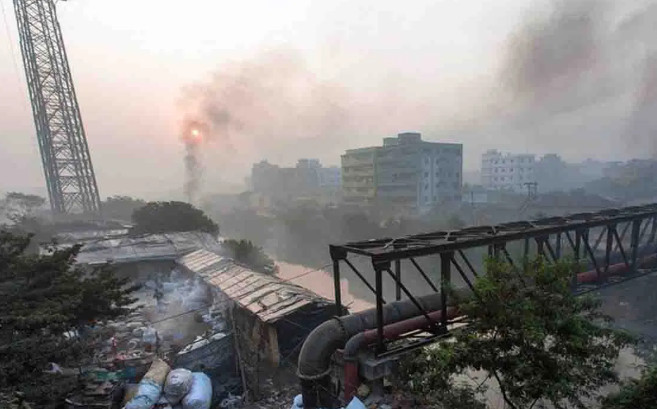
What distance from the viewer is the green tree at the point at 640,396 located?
468cm

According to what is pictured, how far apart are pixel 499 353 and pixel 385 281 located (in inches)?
1017

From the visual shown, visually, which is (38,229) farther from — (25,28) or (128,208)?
(128,208)

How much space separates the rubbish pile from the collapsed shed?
2.48 meters

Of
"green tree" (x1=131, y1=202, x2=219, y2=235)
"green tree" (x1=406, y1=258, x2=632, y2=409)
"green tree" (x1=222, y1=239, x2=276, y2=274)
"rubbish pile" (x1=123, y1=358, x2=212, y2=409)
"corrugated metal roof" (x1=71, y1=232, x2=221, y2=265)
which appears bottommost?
"green tree" (x1=222, y1=239, x2=276, y2=274)

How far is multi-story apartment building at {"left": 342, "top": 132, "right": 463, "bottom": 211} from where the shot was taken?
5294 cm

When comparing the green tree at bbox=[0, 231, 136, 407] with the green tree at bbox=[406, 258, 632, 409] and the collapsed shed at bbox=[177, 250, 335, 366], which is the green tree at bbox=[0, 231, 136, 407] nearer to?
the collapsed shed at bbox=[177, 250, 335, 366]

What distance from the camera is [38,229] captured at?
29938 millimetres

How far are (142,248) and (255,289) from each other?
40.1ft

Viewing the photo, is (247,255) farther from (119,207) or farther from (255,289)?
(119,207)

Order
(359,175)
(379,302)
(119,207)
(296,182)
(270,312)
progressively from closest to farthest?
1. (379,302)
2. (270,312)
3. (119,207)
4. (359,175)
5. (296,182)

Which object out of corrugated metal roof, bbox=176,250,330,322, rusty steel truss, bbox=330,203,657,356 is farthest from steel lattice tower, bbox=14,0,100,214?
rusty steel truss, bbox=330,203,657,356

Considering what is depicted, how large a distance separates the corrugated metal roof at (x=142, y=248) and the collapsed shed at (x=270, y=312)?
798 cm

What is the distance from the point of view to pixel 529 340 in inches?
181

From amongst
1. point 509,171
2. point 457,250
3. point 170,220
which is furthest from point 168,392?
point 509,171
